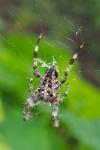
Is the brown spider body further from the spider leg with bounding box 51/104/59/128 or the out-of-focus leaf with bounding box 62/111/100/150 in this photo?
the out-of-focus leaf with bounding box 62/111/100/150

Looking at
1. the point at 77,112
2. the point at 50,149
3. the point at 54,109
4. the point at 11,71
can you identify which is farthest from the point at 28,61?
the point at 54,109

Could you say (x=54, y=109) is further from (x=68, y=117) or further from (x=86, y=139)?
(x=68, y=117)

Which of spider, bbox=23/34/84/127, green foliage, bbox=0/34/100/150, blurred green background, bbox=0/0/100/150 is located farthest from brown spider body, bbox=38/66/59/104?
green foliage, bbox=0/34/100/150

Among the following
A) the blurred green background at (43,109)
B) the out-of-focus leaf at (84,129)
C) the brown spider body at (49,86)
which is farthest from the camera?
the blurred green background at (43,109)

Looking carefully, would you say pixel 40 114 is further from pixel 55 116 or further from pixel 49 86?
pixel 49 86

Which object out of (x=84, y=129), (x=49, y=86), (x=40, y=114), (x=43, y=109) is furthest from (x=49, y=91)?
(x=40, y=114)

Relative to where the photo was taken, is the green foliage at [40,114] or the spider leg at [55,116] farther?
the green foliage at [40,114]

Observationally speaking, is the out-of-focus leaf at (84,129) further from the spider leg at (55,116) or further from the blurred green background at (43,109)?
the spider leg at (55,116)

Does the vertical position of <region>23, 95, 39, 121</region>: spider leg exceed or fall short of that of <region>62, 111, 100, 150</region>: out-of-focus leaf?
it falls short

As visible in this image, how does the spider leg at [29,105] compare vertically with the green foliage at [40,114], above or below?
below

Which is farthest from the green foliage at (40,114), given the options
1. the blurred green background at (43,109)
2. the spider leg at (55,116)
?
the spider leg at (55,116)
